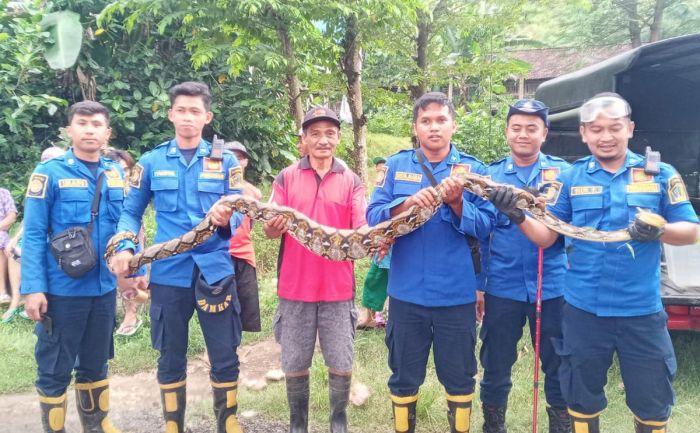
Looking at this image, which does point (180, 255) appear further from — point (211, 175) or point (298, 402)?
point (298, 402)

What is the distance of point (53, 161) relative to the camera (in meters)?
3.96

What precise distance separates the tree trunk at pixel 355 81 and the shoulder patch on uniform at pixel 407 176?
4.37 m

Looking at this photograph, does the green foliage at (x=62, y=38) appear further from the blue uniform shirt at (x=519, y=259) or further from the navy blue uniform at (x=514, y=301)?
the navy blue uniform at (x=514, y=301)

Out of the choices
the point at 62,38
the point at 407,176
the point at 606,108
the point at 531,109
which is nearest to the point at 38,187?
the point at 407,176

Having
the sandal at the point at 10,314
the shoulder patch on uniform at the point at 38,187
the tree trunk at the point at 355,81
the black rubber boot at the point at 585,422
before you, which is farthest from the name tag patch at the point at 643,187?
the sandal at the point at 10,314

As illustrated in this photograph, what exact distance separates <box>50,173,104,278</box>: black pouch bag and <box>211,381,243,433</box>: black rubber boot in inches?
54.4

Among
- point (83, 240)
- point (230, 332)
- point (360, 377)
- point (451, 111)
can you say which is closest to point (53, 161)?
point (83, 240)

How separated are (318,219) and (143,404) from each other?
287 cm

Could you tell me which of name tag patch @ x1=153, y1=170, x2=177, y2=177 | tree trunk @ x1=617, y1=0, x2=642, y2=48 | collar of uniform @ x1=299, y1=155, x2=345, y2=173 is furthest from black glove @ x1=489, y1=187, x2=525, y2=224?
tree trunk @ x1=617, y1=0, x2=642, y2=48

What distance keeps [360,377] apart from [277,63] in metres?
4.10

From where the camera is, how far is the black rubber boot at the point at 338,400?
13.3 feet

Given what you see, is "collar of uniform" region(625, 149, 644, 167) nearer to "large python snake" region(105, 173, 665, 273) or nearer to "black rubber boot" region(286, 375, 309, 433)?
"large python snake" region(105, 173, 665, 273)

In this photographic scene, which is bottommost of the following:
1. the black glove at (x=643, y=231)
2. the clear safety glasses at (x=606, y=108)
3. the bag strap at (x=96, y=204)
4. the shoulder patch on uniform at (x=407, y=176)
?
the black glove at (x=643, y=231)

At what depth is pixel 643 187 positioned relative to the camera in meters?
3.28
